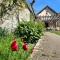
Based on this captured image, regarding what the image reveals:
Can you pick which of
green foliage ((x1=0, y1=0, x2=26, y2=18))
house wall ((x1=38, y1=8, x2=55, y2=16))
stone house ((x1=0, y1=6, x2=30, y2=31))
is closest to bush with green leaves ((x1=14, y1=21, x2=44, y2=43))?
stone house ((x1=0, y1=6, x2=30, y2=31))

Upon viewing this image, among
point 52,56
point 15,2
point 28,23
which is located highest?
point 15,2

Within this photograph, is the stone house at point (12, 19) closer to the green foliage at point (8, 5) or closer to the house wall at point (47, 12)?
the green foliage at point (8, 5)

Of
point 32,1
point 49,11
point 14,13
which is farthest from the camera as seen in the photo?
point 49,11

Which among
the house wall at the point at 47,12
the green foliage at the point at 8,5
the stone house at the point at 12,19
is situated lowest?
the stone house at the point at 12,19

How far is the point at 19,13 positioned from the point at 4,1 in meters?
2.49

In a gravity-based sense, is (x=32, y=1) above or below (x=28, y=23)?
above

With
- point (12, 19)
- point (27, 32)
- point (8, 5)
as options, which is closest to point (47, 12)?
point (12, 19)

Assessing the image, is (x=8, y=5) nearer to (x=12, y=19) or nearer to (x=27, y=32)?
(x=12, y=19)

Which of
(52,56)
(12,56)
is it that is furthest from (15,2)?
(12,56)

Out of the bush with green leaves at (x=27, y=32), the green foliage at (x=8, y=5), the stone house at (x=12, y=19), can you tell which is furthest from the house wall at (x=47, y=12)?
the green foliage at (x=8, y=5)

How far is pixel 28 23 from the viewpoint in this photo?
59.4ft

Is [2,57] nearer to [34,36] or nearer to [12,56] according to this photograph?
[12,56]

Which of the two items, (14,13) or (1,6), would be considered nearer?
(1,6)

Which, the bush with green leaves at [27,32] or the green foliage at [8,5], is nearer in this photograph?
the green foliage at [8,5]
